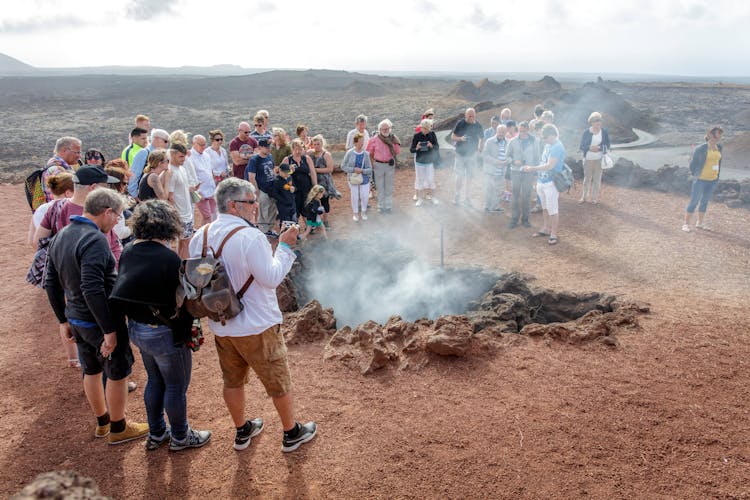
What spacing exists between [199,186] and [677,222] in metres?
8.65

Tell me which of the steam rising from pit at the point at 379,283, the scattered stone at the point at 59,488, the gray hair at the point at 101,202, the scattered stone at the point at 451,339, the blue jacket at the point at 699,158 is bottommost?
the steam rising from pit at the point at 379,283

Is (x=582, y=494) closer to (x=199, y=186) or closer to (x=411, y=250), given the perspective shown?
(x=411, y=250)

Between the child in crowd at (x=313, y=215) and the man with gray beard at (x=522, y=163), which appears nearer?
the child in crowd at (x=313, y=215)

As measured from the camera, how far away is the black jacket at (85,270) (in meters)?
3.39

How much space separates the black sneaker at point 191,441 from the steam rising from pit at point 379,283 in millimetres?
2938

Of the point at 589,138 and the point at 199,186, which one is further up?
the point at 589,138

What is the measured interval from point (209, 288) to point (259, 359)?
666 millimetres

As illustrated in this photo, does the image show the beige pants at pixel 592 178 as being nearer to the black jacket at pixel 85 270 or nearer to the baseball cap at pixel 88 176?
the baseball cap at pixel 88 176

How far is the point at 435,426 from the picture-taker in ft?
13.6

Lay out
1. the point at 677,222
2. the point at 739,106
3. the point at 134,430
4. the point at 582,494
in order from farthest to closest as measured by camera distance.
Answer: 1. the point at 739,106
2. the point at 677,222
3. the point at 134,430
4. the point at 582,494

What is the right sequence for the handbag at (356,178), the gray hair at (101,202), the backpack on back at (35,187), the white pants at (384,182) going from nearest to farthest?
the gray hair at (101,202) < the backpack on back at (35,187) < the handbag at (356,178) < the white pants at (384,182)

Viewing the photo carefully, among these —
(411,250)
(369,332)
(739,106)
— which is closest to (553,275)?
(411,250)

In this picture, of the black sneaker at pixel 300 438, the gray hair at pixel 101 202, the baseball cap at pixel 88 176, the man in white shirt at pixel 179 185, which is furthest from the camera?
the man in white shirt at pixel 179 185

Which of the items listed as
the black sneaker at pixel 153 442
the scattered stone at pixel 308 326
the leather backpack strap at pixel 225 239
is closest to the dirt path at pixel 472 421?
the black sneaker at pixel 153 442
